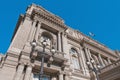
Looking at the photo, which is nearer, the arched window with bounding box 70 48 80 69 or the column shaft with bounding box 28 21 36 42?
the column shaft with bounding box 28 21 36 42

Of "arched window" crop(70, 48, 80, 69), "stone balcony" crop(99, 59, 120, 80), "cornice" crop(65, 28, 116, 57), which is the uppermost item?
"cornice" crop(65, 28, 116, 57)

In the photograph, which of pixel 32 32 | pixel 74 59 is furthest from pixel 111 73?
pixel 32 32

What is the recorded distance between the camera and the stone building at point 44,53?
33.4ft

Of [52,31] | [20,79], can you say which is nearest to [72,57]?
[52,31]

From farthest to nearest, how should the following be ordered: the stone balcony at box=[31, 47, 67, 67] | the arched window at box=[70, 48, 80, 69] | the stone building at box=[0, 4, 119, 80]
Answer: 1. the arched window at box=[70, 48, 80, 69]
2. the stone balcony at box=[31, 47, 67, 67]
3. the stone building at box=[0, 4, 119, 80]

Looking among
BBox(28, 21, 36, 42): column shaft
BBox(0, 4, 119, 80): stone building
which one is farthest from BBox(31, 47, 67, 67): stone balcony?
BBox(28, 21, 36, 42): column shaft

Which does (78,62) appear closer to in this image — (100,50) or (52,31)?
(52,31)

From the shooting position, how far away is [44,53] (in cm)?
1041

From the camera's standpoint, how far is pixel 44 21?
1650 centimetres

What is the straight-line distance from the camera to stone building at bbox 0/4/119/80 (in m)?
10.2

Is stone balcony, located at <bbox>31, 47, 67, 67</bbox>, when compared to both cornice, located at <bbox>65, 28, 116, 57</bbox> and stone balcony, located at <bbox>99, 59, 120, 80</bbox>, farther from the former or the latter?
cornice, located at <bbox>65, 28, 116, 57</bbox>

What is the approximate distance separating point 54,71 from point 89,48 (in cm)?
1098

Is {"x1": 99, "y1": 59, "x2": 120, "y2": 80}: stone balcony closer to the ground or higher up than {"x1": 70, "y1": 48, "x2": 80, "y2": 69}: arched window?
closer to the ground

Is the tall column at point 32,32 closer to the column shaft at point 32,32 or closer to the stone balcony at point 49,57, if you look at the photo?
the column shaft at point 32,32
